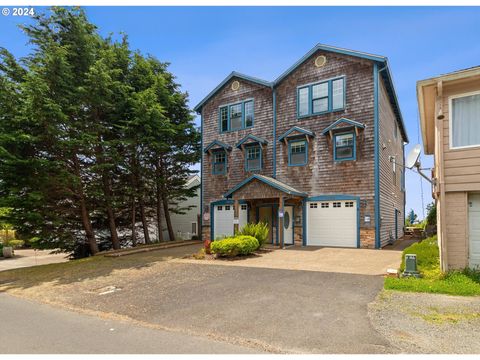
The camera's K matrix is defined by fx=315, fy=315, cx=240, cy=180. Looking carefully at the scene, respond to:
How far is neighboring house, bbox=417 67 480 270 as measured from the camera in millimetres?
8344

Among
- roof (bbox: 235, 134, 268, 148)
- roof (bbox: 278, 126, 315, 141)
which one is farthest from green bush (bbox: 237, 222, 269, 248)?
roof (bbox: 235, 134, 268, 148)

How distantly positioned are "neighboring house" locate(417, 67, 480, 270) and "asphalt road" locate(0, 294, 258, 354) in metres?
6.92

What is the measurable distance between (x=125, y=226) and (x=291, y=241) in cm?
1106

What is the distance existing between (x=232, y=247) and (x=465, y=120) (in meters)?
8.96

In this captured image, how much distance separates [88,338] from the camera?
16.5 feet

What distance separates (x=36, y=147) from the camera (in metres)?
14.9

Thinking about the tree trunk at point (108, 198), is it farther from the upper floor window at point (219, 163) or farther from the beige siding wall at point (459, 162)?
the beige siding wall at point (459, 162)

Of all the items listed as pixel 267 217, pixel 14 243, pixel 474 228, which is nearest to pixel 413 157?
pixel 474 228

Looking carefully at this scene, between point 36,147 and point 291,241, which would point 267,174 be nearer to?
point 291,241

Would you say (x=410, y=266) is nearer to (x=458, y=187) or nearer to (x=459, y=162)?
(x=458, y=187)

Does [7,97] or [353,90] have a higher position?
[353,90]

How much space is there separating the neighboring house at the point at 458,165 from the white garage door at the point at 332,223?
24.7 ft
